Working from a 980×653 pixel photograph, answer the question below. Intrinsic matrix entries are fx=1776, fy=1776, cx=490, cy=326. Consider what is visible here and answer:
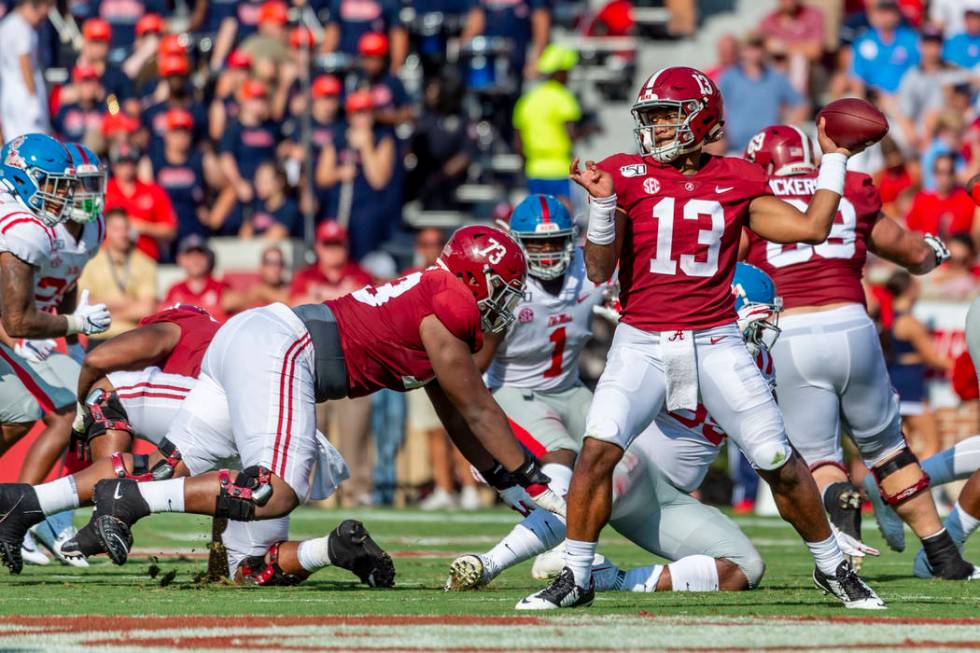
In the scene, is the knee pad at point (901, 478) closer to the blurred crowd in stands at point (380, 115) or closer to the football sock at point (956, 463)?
the football sock at point (956, 463)

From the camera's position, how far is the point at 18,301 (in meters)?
7.83

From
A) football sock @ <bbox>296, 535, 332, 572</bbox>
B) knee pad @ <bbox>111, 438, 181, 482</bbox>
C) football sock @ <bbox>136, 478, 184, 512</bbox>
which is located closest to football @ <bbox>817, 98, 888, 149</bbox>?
football sock @ <bbox>296, 535, 332, 572</bbox>

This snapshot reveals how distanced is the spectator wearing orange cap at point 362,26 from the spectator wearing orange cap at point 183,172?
67.1 inches

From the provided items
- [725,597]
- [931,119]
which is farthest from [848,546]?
[931,119]

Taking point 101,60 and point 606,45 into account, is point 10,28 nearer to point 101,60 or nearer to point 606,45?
point 101,60

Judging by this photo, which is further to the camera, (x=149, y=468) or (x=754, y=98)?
(x=754, y=98)

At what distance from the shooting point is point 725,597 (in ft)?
22.4

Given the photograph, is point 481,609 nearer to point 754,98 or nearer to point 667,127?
point 667,127

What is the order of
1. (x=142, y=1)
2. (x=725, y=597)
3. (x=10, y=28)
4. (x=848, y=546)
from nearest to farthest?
(x=725, y=597), (x=848, y=546), (x=10, y=28), (x=142, y=1)

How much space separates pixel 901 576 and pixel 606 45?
1033 centimetres

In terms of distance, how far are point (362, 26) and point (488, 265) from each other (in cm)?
963

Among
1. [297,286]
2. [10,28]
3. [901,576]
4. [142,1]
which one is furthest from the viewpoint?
[142,1]

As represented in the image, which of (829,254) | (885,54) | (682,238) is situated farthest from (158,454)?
(885,54)

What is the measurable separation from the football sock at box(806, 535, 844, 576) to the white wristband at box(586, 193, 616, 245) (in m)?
1.31
